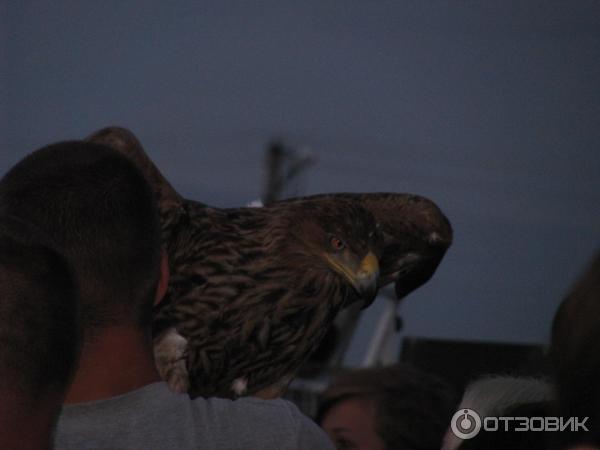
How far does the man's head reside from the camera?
1970mm

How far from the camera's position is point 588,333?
5.25ft

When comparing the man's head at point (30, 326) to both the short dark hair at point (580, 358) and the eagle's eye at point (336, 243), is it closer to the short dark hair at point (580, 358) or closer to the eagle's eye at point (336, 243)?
the short dark hair at point (580, 358)

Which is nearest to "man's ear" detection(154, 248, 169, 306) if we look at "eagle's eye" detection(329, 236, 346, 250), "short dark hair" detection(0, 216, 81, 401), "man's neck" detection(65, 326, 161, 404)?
"man's neck" detection(65, 326, 161, 404)

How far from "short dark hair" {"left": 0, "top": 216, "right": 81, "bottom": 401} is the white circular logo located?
3.92 feet

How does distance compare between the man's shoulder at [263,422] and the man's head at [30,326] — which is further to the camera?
the man's shoulder at [263,422]

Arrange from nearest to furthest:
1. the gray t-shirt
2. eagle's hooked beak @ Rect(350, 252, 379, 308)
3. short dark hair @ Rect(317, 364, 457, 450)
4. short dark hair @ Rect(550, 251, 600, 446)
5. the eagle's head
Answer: short dark hair @ Rect(550, 251, 600, 446)
the gray t-shirt
short dark hair @ Rect(317, 364, 457, 450)
eagle's hooked beak @ Rect(350, 252, 379, 308)
the eagle's head

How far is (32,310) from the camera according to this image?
6.53 feet

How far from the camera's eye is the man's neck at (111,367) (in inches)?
105

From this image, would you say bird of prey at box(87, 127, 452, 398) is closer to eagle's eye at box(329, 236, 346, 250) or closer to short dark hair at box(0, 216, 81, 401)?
eagle's eye at box(329, 236, 346, 250)

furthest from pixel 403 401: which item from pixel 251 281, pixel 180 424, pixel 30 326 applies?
pixel 30 326

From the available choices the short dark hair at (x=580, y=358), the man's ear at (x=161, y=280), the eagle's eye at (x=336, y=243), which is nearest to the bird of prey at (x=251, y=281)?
the eagle's eye at (x=336, y=243)

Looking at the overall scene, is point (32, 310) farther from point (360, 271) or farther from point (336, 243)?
point (336, 243)

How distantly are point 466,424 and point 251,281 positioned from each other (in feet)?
5.89

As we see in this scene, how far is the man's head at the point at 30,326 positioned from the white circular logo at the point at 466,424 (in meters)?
1.19
